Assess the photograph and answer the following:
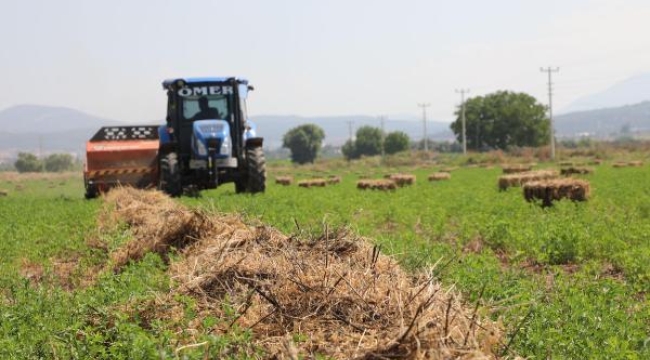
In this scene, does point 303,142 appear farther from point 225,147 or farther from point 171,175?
point 171,175

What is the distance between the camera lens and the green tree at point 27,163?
127m

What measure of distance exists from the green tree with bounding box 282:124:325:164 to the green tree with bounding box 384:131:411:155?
21.1 m

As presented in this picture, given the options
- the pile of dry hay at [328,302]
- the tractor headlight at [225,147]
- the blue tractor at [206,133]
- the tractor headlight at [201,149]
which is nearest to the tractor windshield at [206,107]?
the blue tractor at [206,133]

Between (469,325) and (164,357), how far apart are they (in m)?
1.81

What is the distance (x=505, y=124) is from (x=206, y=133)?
3721 inches

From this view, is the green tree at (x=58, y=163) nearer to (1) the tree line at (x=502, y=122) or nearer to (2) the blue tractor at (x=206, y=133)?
(1) the tree line at (x=502, y=122)

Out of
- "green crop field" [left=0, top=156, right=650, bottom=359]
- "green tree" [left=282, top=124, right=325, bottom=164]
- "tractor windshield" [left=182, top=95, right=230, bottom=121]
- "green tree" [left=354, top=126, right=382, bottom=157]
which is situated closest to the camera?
"green crop field" [left=0, top=156, right=650, bottom=359]

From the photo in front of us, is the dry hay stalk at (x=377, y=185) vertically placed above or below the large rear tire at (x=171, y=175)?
below

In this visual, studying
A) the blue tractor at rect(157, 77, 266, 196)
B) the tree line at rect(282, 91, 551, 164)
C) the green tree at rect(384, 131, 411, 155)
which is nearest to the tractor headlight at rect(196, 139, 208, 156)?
the blue tractor at rect(157, 77, 266, 196)

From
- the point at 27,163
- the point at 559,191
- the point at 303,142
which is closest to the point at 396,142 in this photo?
the point at 303,142

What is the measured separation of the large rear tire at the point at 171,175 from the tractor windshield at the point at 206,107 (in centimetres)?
166

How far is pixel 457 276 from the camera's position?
6320 mm

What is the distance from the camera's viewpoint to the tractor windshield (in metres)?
19.6

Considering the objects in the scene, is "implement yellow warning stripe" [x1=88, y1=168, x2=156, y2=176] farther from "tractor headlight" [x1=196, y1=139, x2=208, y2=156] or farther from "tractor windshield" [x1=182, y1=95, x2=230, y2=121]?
"tractor headlight" [x1=196, y1=139, x2=208, y2=156]
